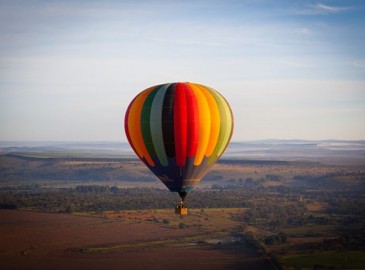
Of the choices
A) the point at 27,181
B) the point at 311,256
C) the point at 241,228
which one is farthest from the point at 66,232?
the point at 27,181

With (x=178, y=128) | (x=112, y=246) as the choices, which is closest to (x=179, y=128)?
(x=178, y=128)

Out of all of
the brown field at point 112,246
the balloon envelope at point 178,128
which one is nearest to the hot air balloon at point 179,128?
the balloon envelope at point 178,128

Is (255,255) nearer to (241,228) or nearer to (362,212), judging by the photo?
(241,228)

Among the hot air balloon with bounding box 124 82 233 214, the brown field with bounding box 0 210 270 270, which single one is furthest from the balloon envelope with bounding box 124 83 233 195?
the brown field with bounding box 0 210 270 270

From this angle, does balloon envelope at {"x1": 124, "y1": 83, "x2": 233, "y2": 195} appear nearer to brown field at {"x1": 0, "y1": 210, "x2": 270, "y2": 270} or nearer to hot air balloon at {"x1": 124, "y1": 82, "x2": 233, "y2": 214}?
hot air balloon at {"x1": 124, "y1": 82, "x2": 233, "y2": 214}

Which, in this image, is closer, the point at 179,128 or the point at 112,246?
the point at 179,128

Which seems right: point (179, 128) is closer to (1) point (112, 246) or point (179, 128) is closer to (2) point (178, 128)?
(2) point (178, 128)
